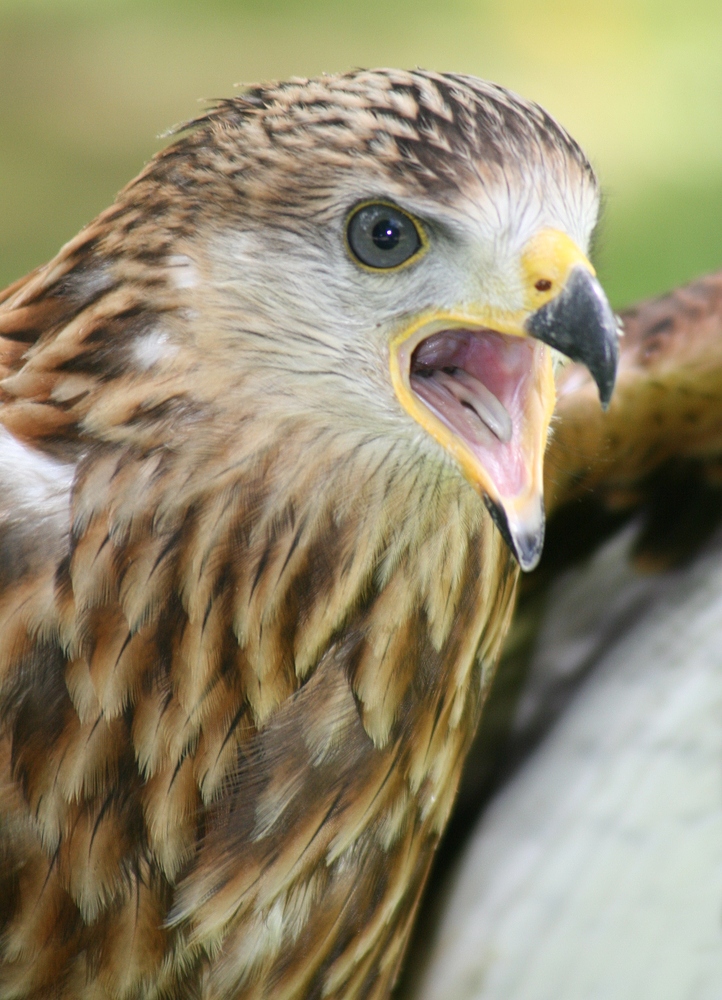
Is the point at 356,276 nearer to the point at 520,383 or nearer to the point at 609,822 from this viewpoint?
the point at 520,383

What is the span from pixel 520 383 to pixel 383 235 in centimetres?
19

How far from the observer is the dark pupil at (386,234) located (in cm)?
109

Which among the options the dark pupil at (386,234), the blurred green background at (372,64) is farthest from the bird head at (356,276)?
the blurred green background at (372,64)

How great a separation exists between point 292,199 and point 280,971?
0.74 m

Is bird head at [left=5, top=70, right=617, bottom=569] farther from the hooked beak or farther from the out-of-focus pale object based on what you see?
the out-of-focus pale object

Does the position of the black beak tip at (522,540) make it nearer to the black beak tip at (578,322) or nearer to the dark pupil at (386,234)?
the black beak tip at (578,322)

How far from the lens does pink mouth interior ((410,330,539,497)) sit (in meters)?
1.09

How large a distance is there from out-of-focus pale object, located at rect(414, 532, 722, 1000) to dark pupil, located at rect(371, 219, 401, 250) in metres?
0.97

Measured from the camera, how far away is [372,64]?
4.95 m

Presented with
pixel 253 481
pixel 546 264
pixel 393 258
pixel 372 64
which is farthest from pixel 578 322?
pixel 372 64

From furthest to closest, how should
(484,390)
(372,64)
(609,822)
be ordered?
(372,64) < (609,822) < (484,390)

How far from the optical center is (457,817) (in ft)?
6.75

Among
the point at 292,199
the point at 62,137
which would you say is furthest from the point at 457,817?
the point at 62,137

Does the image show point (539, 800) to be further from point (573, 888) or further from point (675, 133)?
point (675, 133)
